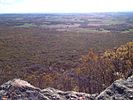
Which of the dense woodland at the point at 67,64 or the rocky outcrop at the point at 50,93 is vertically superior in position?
the rocky outcrop at the point at 50,93

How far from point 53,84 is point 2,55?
237 feet

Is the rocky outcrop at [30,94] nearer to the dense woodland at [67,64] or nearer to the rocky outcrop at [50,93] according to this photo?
the rocky outcrop at [50,93]

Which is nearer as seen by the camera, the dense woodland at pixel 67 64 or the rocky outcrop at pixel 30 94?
the rocky outcrop at pixel 30 94

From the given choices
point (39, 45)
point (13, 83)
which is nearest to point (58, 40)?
point (39, 45)

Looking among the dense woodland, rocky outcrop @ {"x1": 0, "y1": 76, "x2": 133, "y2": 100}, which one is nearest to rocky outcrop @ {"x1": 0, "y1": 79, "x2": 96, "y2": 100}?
rocky outcrop @ {"x1": 0, "y1": 76, "x2": 133, "y2": 100}

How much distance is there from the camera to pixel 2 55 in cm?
10956

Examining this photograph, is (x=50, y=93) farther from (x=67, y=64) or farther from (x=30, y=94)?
(x=67, y=64)

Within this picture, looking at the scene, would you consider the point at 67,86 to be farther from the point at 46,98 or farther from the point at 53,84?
the point at 46,98

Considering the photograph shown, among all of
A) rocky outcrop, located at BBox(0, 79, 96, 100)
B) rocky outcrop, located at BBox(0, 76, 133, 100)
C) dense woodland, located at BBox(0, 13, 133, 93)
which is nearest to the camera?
rocky outcrop, located at BBox(0, 76, 133, 100)

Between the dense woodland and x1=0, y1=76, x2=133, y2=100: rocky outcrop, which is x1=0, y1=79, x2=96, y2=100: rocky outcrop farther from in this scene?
the dense woodland

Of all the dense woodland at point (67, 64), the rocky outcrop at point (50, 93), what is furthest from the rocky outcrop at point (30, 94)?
the dense woodland at point (67, 64)

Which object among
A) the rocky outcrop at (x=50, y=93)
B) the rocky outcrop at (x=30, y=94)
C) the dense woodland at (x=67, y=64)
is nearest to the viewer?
the rocky outcrop at (x=50, y=93)

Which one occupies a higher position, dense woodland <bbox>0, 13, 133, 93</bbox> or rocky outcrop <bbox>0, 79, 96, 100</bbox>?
rocky outcrop <bbox>0, 79, 96, 100</bbox>

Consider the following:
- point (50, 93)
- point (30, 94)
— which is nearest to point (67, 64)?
point (50, 93)
